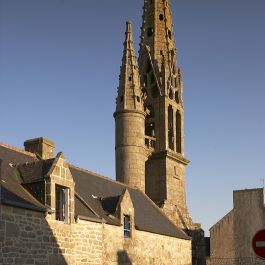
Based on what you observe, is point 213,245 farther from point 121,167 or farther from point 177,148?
point 121,167

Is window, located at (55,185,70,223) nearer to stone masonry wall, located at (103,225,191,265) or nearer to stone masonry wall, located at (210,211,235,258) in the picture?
stone masonry wall, located at (103,225,191,265)

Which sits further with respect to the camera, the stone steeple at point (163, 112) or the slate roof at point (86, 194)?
the stone steeple at point (163, 112)

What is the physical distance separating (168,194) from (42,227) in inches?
742

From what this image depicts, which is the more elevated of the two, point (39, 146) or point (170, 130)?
point (170, 130)

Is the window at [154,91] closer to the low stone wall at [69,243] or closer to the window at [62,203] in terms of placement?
the low stone wall at [69,243]

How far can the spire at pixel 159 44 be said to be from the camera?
122 feet

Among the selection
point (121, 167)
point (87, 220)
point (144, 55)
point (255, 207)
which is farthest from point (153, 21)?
point (87, 220)

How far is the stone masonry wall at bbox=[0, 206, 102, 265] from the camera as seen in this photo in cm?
1341

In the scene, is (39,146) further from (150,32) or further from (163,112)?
(150,32)

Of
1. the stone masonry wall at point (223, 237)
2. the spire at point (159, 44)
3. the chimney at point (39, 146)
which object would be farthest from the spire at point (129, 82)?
the stone masonry wall at point (223, 237)

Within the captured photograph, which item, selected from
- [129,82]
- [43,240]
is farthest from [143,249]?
[129,82]

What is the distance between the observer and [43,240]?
1471cm

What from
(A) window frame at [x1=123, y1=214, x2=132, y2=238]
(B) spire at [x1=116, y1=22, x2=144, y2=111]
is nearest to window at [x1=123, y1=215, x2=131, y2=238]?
(A) window frame at [x1=123, y1=214, x2=132, y2=238]

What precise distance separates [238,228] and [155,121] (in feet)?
42.5
